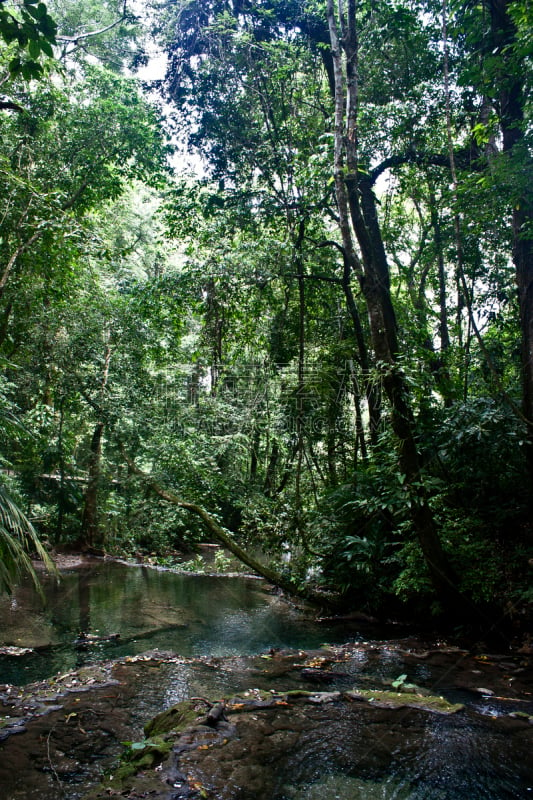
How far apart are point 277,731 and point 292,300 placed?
9451 millimetres

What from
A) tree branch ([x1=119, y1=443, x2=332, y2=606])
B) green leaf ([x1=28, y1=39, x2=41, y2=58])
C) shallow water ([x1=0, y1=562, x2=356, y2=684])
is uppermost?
green leaf ([x1=28, y1=39, x2=41, y2=58])

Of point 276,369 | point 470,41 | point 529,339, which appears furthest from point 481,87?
point 276,369

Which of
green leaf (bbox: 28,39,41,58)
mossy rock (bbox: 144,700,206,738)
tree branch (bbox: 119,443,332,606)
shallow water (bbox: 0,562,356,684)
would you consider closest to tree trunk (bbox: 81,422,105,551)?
shallow water (bbox: 0,562,356,684)

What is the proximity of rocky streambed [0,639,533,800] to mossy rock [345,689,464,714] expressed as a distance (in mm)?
17

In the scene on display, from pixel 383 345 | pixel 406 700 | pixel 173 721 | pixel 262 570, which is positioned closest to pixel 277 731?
pixel 173 721

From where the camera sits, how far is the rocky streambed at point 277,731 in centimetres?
316

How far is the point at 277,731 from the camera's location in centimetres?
387

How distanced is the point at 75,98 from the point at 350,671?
12639mm

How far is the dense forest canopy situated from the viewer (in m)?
6.55

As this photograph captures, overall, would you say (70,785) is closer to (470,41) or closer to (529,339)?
(529,339)

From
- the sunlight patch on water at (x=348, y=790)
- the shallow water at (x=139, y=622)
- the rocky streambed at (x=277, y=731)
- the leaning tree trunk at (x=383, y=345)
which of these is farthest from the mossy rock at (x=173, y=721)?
the leaning tree trunk at (x=383, y=345)

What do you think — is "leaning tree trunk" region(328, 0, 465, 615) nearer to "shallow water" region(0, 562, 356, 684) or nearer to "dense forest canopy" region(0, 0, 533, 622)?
"dense forest canopy" region(0, 0, 533, 622)

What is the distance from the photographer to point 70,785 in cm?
315

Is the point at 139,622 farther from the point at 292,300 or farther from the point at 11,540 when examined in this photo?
the point at 292,300
